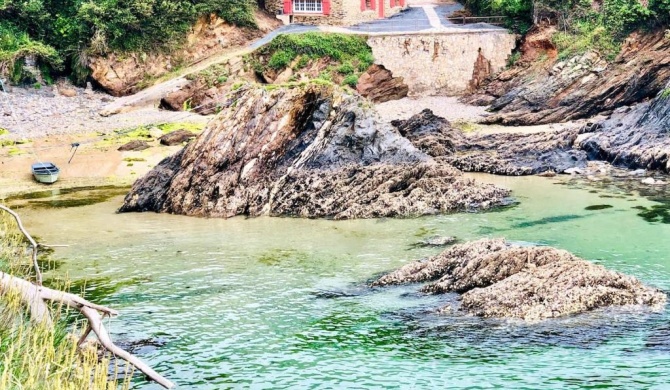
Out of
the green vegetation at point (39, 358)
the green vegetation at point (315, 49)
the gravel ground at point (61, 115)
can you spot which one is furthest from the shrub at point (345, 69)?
the green vegetation at point (39, 358)

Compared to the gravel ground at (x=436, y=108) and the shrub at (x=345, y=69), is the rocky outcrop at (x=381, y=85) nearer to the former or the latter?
the gravel ground at (x=436, y=108)

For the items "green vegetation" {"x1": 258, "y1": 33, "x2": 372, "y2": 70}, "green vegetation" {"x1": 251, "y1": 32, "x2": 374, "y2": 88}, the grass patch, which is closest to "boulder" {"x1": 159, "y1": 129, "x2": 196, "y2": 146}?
"green vegetation" {"x1": 251, "y1": 32, "x2": 374, "y2": 88}

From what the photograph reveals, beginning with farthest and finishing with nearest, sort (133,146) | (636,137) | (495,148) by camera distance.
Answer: (133,146), (495,148), (636,137)

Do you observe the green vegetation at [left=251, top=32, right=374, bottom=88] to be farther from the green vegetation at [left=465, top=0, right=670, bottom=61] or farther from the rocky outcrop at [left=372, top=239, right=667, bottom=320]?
the rocky outcrop at [left=372, top=239, right=667, bottom=320]

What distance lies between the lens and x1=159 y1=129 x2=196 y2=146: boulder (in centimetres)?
4366

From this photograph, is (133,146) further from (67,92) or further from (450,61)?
(450,61)

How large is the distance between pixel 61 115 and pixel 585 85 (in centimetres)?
3021

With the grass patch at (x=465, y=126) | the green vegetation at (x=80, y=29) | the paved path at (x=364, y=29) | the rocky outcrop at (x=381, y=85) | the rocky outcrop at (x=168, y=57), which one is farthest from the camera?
the rocky outcrop at (x=381, y=85)

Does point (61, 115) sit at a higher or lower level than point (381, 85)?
lower

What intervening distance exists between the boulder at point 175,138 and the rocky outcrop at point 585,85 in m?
17.2

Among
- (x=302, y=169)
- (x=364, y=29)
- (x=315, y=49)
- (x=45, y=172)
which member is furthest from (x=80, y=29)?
(x=302, y=169)

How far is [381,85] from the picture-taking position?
57438 millimetres

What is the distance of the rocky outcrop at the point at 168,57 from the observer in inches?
2165

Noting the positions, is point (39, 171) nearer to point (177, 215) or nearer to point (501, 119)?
point (177, 215)
